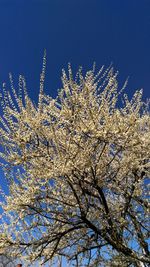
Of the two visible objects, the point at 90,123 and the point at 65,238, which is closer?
the point at 90,123

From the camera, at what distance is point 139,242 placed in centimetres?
616

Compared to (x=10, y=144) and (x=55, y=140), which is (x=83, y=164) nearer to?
(x=55, y=140)

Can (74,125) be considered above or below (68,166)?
above

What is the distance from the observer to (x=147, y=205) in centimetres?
643

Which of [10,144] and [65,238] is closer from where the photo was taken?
[10,144]

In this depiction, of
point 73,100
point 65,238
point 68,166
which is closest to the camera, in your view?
point 68,166

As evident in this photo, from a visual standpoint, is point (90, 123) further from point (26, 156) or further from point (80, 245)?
point (80, 245)

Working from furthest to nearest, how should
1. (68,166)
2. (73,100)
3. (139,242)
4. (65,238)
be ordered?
(65,238) → (139,242) → (73,100) → (68,166)

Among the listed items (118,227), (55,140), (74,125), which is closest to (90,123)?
(74,125)

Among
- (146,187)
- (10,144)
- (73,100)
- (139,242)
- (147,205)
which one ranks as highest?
(73,100)

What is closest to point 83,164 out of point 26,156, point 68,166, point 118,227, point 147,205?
point 68,166

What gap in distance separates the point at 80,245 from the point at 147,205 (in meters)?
1.87

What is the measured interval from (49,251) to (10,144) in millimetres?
2741

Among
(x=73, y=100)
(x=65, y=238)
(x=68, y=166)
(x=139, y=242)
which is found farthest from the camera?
(x=65, y=238)
